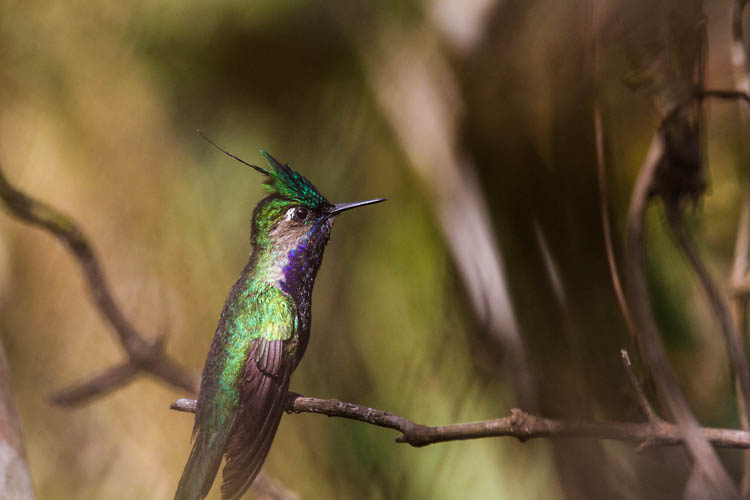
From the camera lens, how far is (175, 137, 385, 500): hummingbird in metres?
0.52

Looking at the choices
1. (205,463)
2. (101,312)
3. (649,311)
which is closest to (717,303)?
(649,311)

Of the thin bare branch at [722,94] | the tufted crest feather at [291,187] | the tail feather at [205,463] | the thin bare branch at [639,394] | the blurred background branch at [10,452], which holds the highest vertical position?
the thin bare branch at [722,94]

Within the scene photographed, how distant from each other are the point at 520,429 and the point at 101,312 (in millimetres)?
485

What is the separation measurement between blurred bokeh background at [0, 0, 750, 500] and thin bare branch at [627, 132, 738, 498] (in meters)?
0.01

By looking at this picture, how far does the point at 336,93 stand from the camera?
0.73m

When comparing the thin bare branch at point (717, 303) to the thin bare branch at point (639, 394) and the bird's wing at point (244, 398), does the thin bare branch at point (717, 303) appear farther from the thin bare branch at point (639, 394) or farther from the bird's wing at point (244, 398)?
the bird's wing at point (244, 398)

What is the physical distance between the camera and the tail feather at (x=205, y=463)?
0.51 metres

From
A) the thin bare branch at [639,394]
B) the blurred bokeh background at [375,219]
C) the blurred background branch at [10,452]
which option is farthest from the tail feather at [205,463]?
the thin bare branch at [639,394]

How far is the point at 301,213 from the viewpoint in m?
0.55

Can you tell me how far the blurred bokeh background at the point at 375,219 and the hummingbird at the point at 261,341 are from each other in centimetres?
7

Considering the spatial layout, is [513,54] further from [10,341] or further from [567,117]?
[10,341]

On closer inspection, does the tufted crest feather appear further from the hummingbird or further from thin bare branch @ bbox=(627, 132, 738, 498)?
thin bare branch @ bbox=(627, 132, 738, 498)

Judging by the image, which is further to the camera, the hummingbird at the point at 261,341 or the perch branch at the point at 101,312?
the perch branch at the point at 101,312

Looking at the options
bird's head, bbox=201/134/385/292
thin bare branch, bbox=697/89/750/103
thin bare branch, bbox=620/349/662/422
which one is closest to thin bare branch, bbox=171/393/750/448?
thin bare branch, bbox=620/349/662/422
